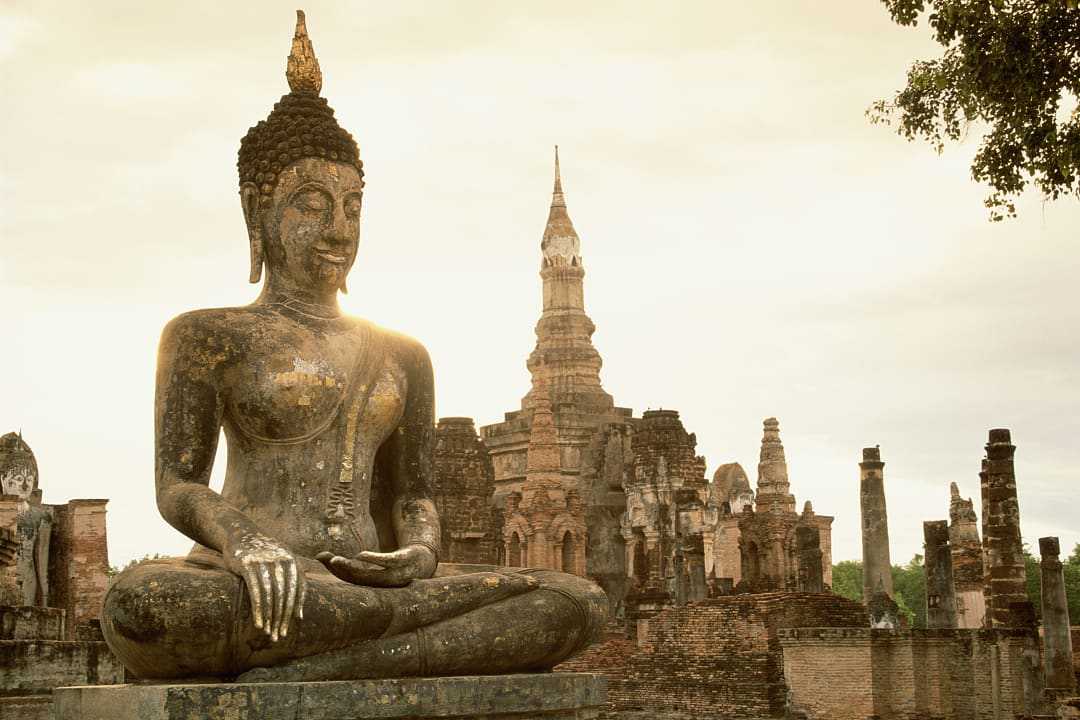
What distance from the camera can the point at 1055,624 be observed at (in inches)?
816

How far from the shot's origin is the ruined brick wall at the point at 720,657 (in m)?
18.3

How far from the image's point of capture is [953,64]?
11.5m

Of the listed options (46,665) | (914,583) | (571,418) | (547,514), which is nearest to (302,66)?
(46,665)

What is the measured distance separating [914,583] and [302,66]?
183 ft

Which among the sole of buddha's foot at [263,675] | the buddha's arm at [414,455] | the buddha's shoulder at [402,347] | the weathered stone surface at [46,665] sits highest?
the buddha's shoulder at [402,347]

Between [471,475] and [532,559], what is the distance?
7.35m

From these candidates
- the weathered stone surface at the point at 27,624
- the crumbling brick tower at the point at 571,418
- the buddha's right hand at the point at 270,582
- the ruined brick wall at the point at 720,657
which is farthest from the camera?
the crumbling brick tower at the point at 571,418

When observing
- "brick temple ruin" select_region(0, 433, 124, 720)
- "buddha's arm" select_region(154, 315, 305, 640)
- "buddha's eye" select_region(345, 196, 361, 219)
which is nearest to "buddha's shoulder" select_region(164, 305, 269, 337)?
"buddha's arm" select_region(154, 315, 305, 640)

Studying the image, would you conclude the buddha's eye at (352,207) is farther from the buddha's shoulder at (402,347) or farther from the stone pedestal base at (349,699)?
the stone pedestal base at (349,699)

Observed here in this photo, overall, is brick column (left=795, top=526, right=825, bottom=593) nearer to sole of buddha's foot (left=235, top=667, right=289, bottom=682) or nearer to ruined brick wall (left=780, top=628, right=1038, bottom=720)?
ruined brick wall (left=780, top=628, right=1038, bottom=720)

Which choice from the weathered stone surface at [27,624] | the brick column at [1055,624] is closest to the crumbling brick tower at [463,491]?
the brick column at [1055,624]

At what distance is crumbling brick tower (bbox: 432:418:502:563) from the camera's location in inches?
1042

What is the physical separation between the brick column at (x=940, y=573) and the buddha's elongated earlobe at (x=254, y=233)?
17.1m

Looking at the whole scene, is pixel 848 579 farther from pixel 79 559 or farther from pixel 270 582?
pixel 270 582
